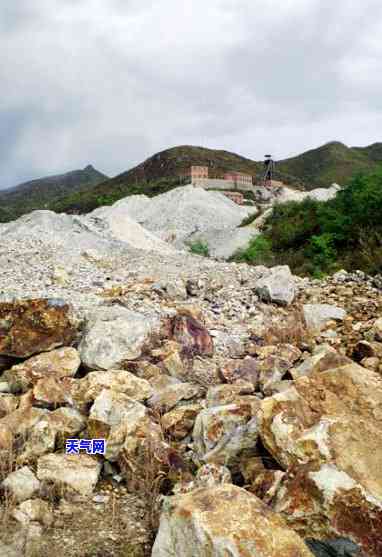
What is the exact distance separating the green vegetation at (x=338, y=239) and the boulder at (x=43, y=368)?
598 centimetres

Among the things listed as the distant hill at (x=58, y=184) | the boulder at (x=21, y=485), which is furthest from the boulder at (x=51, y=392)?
the distant hill at (x=58, y=184)

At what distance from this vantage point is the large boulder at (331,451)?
1830 millimetres

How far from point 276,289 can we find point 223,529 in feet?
15.7

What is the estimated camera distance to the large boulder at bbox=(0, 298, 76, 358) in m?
4.15

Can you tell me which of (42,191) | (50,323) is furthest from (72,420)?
(42,191)

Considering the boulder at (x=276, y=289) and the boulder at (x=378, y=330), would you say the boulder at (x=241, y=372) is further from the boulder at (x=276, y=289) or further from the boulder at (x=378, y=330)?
the boulder at (x=276, y=289)

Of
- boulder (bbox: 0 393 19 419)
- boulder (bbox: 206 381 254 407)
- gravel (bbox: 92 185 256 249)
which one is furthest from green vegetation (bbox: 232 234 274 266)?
boulder (bbox: 0 393 19 419)

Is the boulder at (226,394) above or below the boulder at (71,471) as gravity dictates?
above

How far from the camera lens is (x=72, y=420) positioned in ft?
10.1

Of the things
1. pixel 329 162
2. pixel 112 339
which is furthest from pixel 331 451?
pixel 329 162

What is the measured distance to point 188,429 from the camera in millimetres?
3078

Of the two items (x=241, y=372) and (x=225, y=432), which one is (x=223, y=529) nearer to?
(x=225, y=432)

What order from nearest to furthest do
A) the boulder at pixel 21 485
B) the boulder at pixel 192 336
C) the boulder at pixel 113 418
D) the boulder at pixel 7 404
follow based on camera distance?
1. the boulder at pixel 21 485
2. the boulder at pixel 113 418
3. the boulder at pixel 7 404
4. the boulder at pixel 192 336

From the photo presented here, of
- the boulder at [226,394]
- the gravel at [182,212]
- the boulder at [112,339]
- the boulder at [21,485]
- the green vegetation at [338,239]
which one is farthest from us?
the gravel at [182,212]
